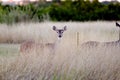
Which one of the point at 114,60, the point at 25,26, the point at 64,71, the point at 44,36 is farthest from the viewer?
the point at 25,26

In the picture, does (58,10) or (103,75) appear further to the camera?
(58,10)

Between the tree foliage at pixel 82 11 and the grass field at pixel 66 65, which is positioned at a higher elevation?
the grass field at pixel 66 65

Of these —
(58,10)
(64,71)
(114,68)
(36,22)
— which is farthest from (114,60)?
(58,10)

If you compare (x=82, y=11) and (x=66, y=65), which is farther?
(x=82, y=11)

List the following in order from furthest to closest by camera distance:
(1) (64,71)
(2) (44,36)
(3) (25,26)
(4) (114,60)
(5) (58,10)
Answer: (5) (58,10)
(3) (25,26)
(2) (44,36)
(4) (114,60)
(1) (64,71)

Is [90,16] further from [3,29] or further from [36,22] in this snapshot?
[3,29]

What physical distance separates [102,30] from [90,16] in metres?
9.37

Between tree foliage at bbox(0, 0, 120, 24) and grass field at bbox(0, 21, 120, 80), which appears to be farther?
tree foliage at bbox(0, 0, 120, 24)

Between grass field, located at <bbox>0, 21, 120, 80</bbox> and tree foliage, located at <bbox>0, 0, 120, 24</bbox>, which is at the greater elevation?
grass field, located at <bbox>0, 21, 120, 80</bbox>

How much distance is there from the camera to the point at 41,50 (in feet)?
28.3

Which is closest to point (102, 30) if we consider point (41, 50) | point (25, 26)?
point (25, 26)

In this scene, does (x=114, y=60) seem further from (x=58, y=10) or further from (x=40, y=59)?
(x=58, y=10)

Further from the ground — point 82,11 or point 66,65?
point 66,65

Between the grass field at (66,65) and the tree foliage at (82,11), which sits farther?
the tree foliage at (82,11)
